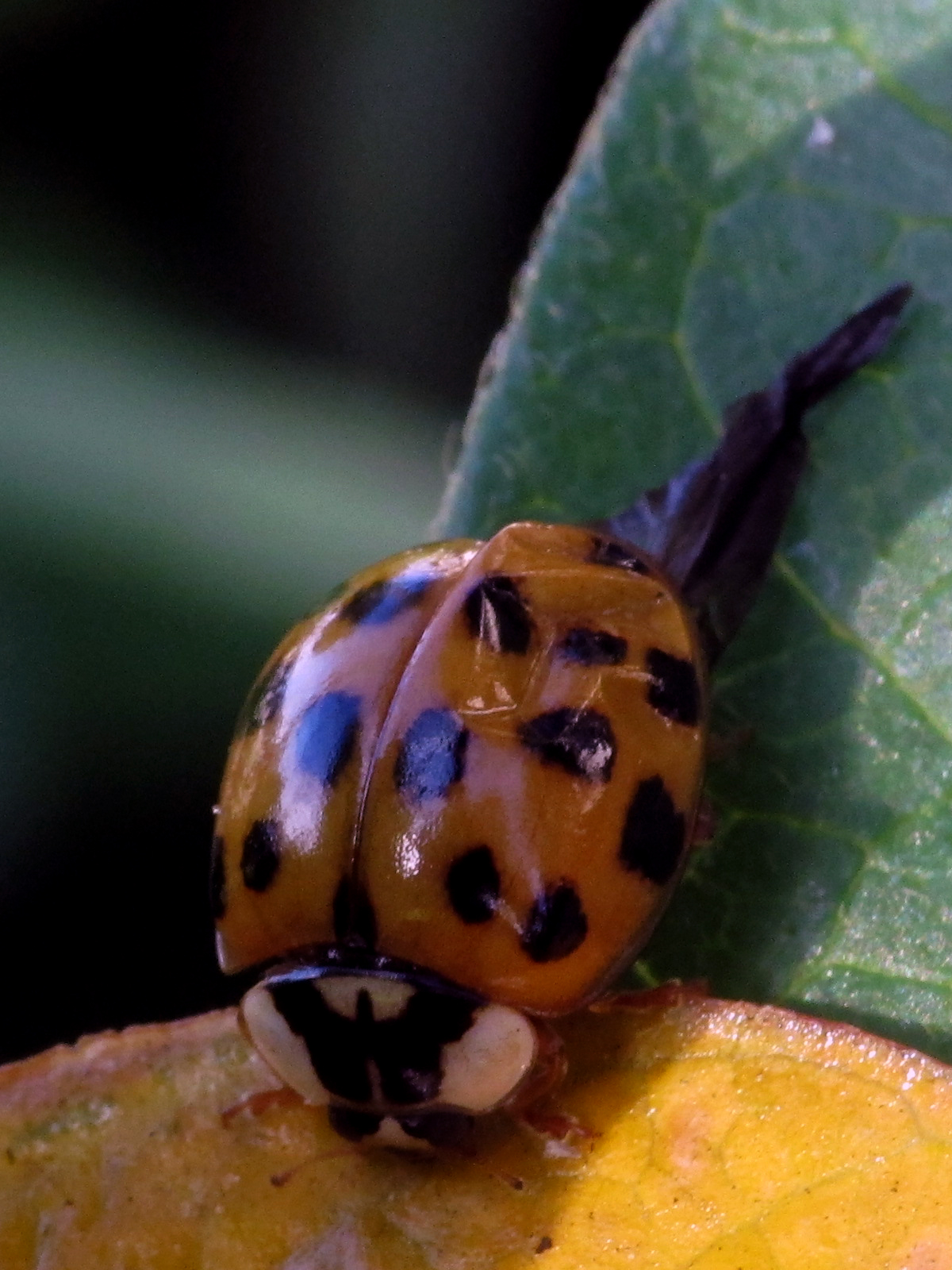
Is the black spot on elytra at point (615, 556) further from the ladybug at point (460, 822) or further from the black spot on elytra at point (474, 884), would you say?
the black spot on elytra at point (474, 884)

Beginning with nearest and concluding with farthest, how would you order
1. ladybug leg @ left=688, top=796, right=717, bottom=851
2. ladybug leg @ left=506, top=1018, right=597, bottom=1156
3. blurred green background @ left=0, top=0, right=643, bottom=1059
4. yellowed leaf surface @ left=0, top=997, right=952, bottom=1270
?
yellowed leaf surface @ left=0, top=997, right=952, bottom=1270, ladybug leg @ left=506, top=1018, right=597, bottom=1156, ladybug leg @ left=688, top=796, right=717, bottom=851, blurred green background @ left=0, top=0, right=643, bottom=1059

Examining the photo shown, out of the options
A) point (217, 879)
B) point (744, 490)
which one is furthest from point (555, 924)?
point (744, 490)

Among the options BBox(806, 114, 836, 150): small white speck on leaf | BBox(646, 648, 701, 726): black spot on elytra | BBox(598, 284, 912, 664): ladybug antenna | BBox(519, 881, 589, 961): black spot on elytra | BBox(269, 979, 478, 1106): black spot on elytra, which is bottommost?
BBox(269, 979, 478, 1106): black spot on elytra

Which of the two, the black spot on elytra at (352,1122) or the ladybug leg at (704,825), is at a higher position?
the ladybug leg at (704,825)

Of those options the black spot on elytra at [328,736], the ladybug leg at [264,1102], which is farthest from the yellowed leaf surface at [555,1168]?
the black spot on elytra at [328,736]

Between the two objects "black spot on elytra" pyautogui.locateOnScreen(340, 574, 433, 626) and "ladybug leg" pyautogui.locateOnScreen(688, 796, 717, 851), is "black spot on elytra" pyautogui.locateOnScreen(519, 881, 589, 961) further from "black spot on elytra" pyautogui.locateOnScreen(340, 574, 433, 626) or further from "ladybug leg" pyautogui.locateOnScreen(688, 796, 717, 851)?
"black spot on elytra" pyautogui.locateOnScreen(340, 574, 433, 626)

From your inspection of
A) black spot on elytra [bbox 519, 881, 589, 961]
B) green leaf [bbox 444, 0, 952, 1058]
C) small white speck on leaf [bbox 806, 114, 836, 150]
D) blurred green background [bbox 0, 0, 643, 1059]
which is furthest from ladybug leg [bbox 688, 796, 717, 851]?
blurred green background [bbox 0, 0, 643, 1059]

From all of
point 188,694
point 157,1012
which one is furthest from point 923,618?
point 157,1012
